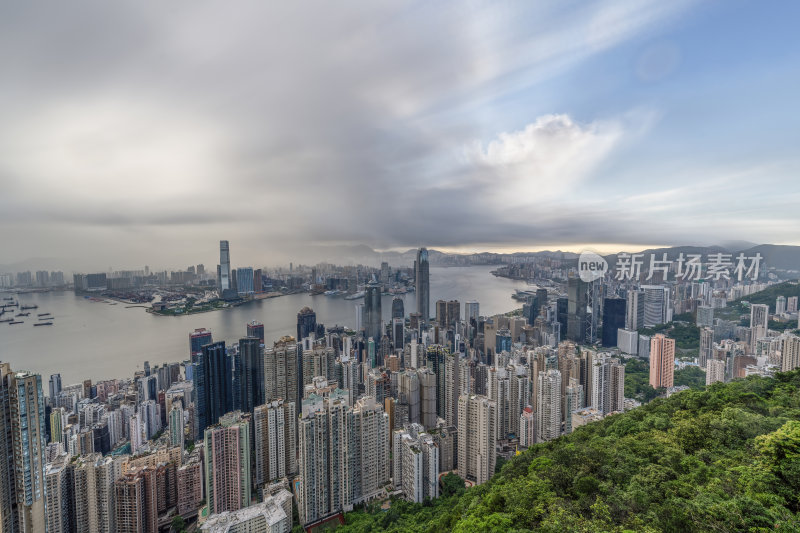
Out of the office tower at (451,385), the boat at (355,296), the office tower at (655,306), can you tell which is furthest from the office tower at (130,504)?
the office tower at (655,306)

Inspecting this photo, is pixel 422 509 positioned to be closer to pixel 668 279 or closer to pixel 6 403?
pixel 6 403

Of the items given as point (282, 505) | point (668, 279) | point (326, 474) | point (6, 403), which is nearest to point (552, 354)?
point (668, 279)

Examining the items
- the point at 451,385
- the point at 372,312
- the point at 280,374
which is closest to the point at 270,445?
the point at 280,374

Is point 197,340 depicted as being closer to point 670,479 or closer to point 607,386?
point 607,386

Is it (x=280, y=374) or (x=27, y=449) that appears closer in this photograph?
(x=27, y=449)

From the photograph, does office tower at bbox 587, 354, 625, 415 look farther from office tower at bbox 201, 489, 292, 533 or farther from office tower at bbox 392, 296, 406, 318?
office tower at bbox 392, 296, 406, 318

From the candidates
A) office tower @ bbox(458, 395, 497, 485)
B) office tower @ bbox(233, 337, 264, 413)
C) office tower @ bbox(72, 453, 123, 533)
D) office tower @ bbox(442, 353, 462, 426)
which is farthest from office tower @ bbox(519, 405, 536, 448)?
office tower @ bbox(72, 453, 123, 533)

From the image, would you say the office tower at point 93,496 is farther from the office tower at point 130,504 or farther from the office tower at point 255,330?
the office tower at point 255,330
